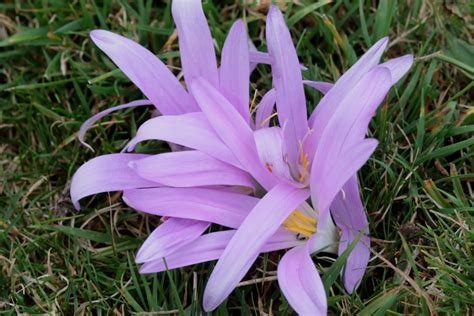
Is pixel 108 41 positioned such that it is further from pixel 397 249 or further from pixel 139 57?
pixel 397 249

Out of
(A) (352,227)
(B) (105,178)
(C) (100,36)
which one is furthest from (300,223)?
(C) (100,36)

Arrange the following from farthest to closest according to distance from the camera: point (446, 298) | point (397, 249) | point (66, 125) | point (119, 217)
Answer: point (66, 125)
point (119, 217)
point (397, 249)
point (446, 298)

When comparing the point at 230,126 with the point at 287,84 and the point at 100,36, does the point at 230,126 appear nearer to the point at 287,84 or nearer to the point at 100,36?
the point at 287,84

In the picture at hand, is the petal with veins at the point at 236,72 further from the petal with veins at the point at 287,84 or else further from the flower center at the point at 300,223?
the flower center at the point at 300,223

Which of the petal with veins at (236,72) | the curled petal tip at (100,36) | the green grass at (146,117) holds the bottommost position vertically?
the green grass at (146,117)

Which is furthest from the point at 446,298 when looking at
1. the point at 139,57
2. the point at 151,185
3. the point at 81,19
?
the point at 81,19

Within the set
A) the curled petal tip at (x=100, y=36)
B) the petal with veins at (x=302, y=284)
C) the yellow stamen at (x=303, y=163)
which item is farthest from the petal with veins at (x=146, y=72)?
the petal with veins at (x=302, y=284)
